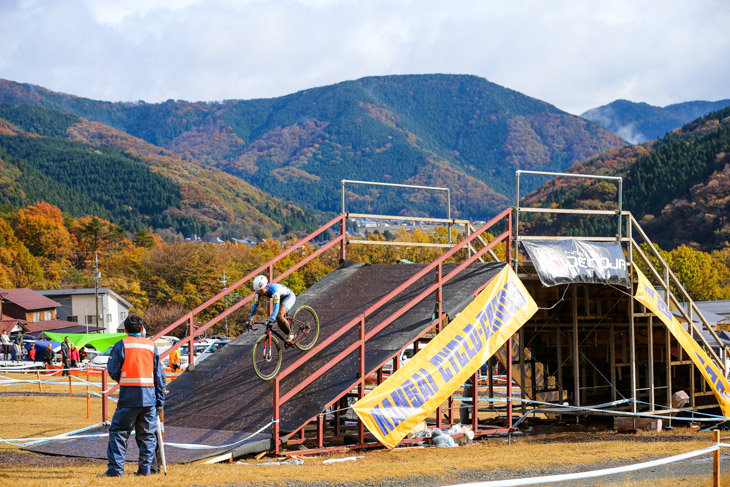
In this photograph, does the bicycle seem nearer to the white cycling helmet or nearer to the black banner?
the white cycling helmet

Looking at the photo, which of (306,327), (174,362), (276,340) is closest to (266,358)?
(276,340)

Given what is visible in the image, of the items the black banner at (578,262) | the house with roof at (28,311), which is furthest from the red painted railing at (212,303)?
the house with roof at (28,311)

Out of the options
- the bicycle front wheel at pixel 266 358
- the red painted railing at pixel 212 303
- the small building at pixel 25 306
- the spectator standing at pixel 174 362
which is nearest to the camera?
the bicycle front wheel at pixel 266 358

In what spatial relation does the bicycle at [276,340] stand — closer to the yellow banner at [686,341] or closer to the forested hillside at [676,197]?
the yellow banner at [686,341]

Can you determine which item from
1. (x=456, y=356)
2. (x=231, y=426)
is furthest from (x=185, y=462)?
(x=456, y=356)

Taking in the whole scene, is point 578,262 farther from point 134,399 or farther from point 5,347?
point 5,347

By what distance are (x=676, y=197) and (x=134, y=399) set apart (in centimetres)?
14374

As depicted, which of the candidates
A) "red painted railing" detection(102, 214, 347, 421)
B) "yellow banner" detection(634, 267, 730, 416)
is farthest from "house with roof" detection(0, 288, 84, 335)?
"yellow banner" detection(634, 267, 730, 416)

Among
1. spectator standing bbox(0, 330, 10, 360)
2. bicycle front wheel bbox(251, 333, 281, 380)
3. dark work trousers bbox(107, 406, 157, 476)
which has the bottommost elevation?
spectator standing bbox(0, 330, 10, 360)

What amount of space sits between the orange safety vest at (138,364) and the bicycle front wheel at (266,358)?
→ 423cm

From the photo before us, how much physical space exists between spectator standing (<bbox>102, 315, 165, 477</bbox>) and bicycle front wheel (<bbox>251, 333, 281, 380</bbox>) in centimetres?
421

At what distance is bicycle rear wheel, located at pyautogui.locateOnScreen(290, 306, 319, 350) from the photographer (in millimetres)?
15492

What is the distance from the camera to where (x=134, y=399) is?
10.4 metres

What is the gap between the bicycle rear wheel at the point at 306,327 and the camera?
50.8ft
